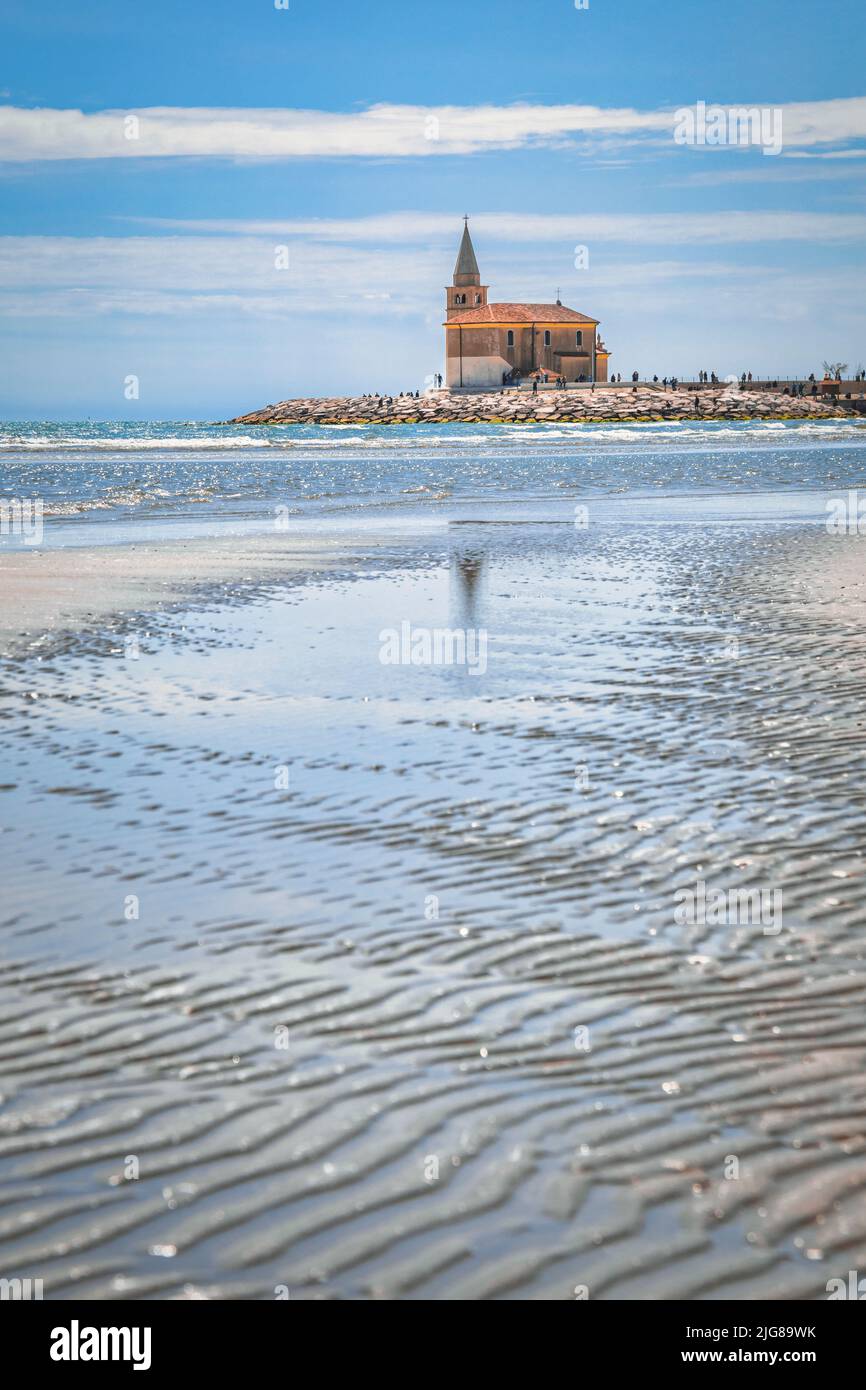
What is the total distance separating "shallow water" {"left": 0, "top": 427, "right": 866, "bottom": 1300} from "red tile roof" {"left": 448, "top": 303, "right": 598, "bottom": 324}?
14770cm

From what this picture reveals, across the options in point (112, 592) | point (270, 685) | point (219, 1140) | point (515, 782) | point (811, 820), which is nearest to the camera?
point (219, 1140)

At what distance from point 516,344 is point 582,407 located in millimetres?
29343

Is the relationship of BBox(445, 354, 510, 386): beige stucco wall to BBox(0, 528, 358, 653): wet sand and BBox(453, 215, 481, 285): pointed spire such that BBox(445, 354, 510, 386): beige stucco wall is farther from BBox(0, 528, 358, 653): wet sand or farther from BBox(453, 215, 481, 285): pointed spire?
BBox(0, 528, 358, 653): wet sand

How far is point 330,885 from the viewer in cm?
639

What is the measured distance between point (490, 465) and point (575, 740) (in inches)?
1661

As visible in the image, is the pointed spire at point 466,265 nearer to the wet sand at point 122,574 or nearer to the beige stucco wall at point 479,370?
the beige stucco wall at point 479,370

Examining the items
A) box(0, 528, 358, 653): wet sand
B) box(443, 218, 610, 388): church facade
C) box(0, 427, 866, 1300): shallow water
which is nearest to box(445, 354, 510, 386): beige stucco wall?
box(443, 218, 610, 388): church facade

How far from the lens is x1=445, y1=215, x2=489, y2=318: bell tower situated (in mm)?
161750

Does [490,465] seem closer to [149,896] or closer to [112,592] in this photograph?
[112,592]

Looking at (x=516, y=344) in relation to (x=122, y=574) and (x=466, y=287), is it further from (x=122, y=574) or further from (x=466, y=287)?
(x=122, y=574)

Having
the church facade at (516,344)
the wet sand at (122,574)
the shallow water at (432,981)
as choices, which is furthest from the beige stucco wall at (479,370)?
the shallow water at (432,981)

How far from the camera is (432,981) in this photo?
5.30 m
